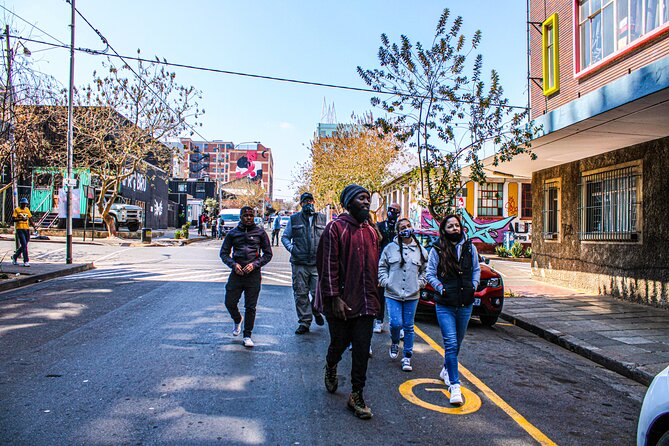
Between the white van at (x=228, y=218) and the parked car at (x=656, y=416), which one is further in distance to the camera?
the white van at (x=228, y=218)

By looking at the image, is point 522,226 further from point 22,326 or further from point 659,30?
point 22,326

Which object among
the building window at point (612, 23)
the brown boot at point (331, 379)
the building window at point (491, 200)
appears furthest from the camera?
the building window at point (491, 200)

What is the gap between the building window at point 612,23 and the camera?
10.1 metres

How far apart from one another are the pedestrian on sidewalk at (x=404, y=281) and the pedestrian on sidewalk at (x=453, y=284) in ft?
2.52

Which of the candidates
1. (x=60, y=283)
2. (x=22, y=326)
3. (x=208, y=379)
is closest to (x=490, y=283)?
(x=208, y=379)

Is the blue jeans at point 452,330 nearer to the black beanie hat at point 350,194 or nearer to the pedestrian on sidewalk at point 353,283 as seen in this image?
the pedestrian on sidewalk at point 353,283

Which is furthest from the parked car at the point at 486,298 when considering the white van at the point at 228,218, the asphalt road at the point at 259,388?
the white van at the point at 228,218

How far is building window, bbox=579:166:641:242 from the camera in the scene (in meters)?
A: 11.5

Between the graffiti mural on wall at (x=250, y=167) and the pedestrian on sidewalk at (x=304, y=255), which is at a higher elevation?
the graffiti mural on wall at (x=250, y=167)

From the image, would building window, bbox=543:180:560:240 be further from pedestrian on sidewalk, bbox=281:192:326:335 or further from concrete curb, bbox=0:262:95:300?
concrete curb, bbox=0:262:95:300

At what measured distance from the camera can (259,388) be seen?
4.89 meters

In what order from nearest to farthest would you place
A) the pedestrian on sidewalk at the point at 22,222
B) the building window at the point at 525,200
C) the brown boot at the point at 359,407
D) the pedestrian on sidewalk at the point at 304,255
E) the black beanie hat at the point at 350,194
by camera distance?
the brown boot at the point at 359,407, the black beanie hat at the point at 350,194, the pedestrian on sidewalk at the point at 304,255, the pedestrian on sidewalk at the point at 22,222, the building window at the point at 525,200

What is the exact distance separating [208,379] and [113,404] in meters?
0.97

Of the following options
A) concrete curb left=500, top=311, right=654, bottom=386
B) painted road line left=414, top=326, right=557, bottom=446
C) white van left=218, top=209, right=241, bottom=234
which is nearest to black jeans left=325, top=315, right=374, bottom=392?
painted road line left=414, top=326, right=557, bottom=446
